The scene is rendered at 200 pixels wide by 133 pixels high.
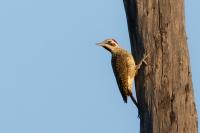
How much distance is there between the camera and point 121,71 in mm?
8242

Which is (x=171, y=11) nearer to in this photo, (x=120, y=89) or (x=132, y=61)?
(x=132, y=61)

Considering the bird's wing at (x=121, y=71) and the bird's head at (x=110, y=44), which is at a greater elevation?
the bird's head at (x=110, y=44)

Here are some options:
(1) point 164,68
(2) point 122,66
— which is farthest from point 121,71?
(1) point 164,68

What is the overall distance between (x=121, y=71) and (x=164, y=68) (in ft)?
6.74

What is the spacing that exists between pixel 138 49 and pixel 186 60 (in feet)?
2.15

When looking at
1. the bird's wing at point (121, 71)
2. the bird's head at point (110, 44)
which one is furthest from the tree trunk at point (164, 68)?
the bird's head at point (110, 44)

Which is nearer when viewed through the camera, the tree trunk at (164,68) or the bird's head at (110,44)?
the tree trunk at (164,68)

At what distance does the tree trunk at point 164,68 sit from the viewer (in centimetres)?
605

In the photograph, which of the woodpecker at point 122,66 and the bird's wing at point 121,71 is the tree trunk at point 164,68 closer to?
the woodpecker at point 122,66

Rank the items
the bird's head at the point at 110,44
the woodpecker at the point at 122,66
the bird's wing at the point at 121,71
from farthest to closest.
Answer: the bird's head at the point at 110,44 < the bird's wing at the point at 121,71 < the woodpecker at the point at 122,66

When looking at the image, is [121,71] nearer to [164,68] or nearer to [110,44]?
[110,44]

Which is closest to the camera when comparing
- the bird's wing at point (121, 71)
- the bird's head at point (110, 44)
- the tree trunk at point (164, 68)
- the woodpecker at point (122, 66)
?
the tree trunk at point (164, 68)

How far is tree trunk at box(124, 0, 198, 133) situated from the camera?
605 cm

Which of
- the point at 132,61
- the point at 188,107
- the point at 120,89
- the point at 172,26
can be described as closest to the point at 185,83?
the point at 188,107
